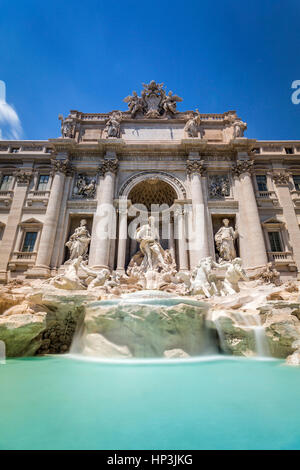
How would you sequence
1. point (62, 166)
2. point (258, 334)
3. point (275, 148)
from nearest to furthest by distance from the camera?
point (258, 334) → point (62, 166) → point (275, 148)

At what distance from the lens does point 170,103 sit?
65.6 ft

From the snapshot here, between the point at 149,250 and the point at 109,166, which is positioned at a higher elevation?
the point at 109,166

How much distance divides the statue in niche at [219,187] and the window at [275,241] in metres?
4.23

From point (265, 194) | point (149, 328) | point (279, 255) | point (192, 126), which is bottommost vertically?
point (149, 328)

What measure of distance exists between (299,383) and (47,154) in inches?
801

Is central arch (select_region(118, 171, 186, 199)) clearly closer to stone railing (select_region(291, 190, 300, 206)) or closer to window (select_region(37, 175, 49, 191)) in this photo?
window (select_region(37, 175, 49, 191))

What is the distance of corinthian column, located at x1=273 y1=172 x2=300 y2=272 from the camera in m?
15.7

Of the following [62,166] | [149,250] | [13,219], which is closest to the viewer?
[149,250]

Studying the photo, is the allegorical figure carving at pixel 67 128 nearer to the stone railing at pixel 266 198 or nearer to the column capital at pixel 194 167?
the column capital at pixel 194 167

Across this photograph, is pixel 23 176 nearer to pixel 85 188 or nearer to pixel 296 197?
pixel 85 188

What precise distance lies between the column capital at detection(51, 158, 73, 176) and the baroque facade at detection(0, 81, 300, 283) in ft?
0.24

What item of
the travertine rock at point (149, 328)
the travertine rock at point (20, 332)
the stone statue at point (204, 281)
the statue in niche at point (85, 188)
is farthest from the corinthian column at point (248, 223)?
the travertine rock at point (20, 332)

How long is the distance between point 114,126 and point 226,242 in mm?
12435

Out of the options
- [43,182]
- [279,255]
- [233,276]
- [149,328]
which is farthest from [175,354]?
[43,182]
